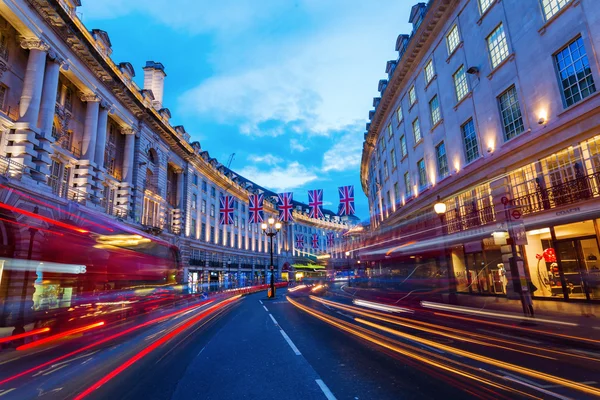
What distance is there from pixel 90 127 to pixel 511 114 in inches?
1240

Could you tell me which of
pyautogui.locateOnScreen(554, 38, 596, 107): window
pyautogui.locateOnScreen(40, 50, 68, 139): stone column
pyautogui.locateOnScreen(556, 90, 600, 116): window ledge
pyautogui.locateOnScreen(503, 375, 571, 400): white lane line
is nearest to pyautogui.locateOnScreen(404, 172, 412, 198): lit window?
pyautogui.locateOnScreen(556, 90, 600, 116): window ledge

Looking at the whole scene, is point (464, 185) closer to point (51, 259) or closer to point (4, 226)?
point (51, 259)

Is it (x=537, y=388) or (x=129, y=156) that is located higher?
(x=129, y=156)

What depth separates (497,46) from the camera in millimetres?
19000

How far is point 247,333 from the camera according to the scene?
11844 mm

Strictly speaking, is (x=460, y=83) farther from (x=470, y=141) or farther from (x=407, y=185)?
(x=407, y=185)

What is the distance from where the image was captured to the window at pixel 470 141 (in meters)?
21.0

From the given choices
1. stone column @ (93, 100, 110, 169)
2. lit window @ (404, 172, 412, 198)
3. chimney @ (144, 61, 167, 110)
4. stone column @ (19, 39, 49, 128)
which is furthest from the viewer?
chimney @ (144, 61, 167, 110)

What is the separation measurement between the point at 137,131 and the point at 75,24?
1380 cm

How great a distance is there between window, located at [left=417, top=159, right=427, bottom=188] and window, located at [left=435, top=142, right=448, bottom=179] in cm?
232

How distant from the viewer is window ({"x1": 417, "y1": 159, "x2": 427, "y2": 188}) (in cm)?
2764

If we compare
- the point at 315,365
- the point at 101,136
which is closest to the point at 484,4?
the point at 315,365

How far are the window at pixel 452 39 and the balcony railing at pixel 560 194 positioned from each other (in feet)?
37.6

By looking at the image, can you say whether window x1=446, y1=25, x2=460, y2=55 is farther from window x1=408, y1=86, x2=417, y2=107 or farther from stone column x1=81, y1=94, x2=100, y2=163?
stone column x1=81, y1=94, x2=100, y2=163
